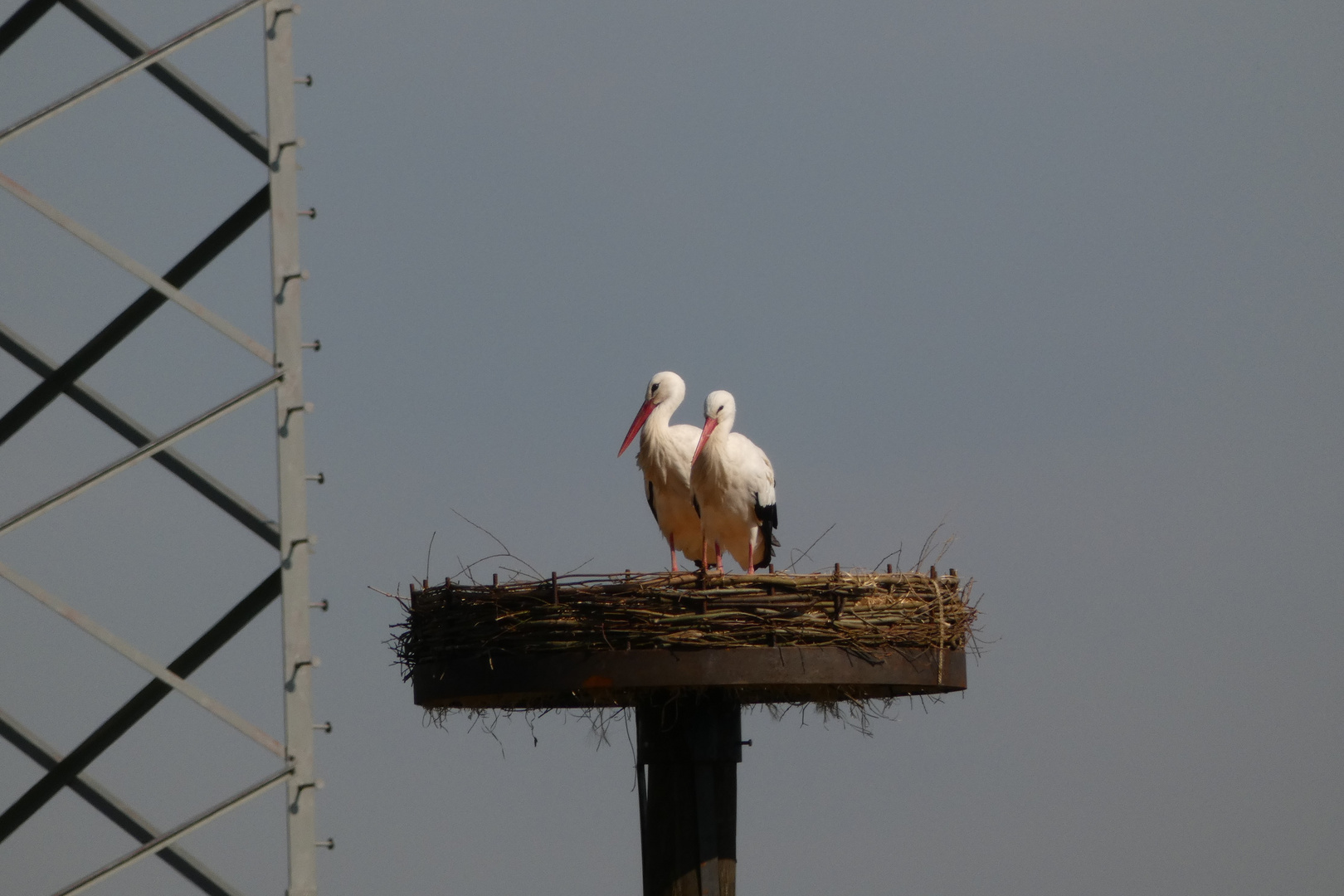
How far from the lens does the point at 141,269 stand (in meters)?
4.92

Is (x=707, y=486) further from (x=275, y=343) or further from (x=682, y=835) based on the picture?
(x=275, y=343)

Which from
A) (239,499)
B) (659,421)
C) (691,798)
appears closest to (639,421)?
(659,421)

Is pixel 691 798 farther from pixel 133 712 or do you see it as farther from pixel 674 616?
pixel 133 712

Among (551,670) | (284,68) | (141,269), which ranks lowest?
(551,670)

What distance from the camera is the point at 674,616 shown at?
7.66 metres

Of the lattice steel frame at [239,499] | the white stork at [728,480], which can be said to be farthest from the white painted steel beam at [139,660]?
the white stork at [728,480]

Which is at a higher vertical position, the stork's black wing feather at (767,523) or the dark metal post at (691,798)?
the stork's black wing feather at (767,523)

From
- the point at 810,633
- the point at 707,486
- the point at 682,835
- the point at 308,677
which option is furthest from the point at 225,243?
the point at 707,486

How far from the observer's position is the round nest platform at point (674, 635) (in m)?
7.66

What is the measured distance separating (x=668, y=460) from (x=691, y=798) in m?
2.41

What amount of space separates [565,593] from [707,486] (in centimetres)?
241

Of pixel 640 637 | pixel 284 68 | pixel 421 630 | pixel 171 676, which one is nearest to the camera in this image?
pixel 171 676

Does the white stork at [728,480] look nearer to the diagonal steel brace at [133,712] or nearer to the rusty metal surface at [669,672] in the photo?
the rusty metal surface at [669,672]

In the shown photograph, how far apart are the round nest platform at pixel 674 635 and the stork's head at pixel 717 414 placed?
213cm
